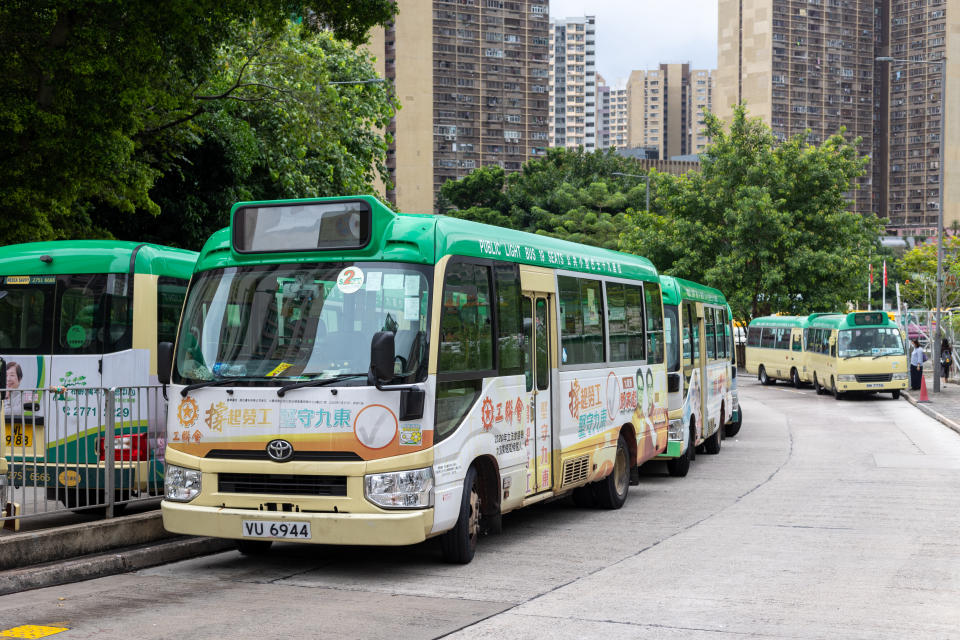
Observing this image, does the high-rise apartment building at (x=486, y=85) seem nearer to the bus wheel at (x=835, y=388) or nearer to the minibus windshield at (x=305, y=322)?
the bus wheel at (x=835, y=388)

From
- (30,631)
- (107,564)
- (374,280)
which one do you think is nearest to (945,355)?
(374,280)

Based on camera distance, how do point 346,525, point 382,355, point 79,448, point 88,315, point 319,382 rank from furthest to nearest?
point 88,315 < point 79,448 < point 319,382 < point 346,525 < point 382,355

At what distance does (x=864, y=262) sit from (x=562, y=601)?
44.1 meters

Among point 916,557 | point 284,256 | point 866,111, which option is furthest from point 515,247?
point 866,111

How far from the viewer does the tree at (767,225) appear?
47906mm

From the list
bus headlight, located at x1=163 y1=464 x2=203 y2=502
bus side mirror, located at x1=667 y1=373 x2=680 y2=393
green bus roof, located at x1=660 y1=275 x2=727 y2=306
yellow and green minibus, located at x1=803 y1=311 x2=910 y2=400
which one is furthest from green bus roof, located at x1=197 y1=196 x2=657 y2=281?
yellow and green minibus, located at x1=803 y1=311 x2=910 y2=400

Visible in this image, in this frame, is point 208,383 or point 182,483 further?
point 182,483

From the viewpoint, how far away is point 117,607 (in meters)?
7.27

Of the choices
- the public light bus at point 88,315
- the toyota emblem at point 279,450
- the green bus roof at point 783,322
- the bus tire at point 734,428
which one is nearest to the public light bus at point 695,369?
the bus tire at point 734,428

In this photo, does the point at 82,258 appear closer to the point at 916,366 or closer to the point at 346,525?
the point at 346,525

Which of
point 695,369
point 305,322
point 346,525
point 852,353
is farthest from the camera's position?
point 852,353

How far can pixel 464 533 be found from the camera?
875 centimetres

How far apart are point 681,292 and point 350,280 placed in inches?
383

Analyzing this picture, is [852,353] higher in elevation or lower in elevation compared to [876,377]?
higher
